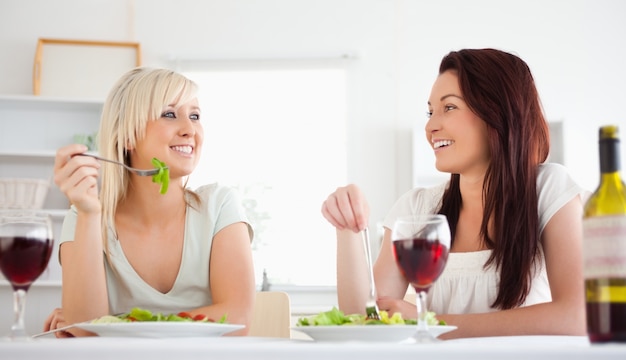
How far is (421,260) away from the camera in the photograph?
3.37 ft

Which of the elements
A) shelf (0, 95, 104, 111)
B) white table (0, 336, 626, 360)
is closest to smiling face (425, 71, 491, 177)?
white table (0, 336, 626, 360)

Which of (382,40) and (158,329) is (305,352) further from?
(382,40)

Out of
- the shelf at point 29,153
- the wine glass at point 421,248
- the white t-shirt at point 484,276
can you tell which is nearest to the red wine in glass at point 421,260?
the wine glass at point 421,248

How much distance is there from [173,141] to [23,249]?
101cm

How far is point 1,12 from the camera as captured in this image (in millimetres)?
5086

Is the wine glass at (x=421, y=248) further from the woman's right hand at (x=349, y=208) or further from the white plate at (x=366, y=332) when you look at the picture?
the woman's right hand at (x=349, y=208)

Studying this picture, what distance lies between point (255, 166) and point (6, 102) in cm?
165

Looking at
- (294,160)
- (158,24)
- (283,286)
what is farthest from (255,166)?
(158,24)

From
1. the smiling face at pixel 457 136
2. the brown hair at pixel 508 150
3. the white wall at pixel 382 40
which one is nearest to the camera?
the brown hair at pixel 508 150

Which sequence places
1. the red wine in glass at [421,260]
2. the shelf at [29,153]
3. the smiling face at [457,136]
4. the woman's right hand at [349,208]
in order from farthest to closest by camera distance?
Answer: 1. the shelf at [29,153]
2. the smiling face at [457,136]
3. the woman's right hand at [349,208]
4. the red wine in glass at [421,260]

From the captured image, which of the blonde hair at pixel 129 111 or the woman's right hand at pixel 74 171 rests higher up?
the blonde hair at pixel 129 111

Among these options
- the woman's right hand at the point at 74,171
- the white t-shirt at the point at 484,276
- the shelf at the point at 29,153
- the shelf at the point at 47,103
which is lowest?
the white t-shirt at the point at 484,276

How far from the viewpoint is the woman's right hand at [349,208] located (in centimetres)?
141

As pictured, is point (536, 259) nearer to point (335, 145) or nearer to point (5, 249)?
point (5, 249)
